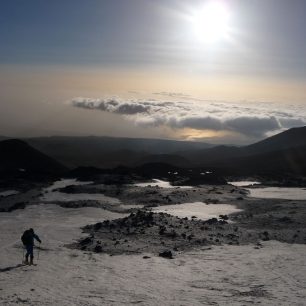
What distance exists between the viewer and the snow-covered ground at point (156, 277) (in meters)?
18.2

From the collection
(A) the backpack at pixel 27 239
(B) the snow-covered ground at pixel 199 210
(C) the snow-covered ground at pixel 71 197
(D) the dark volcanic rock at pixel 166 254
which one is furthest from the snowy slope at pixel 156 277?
(C) the snow-covered ground at pixel 71 197

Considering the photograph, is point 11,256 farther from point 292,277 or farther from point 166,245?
point 292,277

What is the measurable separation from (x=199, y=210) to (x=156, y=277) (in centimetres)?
2737

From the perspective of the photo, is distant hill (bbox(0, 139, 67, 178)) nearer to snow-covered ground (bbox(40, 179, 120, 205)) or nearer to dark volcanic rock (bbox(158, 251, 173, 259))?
snow-covered ground (bbox(40, 179, 120, 205))

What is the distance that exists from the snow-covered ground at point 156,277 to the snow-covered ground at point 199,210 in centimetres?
1463

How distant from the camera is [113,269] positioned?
23.4m

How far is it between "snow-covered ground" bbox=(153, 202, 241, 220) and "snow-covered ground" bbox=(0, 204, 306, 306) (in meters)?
14.6

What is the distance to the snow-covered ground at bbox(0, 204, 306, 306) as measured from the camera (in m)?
18.2

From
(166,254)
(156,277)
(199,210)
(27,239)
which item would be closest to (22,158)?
(199,210)

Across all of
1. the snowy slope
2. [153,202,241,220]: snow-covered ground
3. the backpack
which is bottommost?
the snowy slope

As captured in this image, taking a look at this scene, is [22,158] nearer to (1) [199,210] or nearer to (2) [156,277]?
(1) [199,210]

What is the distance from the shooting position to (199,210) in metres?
48.7

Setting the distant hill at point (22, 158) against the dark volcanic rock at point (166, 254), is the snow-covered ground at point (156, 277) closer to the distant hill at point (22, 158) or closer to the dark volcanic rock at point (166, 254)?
the dark volcanic rock at point (166, 254)

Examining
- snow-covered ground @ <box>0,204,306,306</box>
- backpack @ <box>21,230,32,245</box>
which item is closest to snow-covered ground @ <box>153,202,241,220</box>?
snow-covered ground @ <box>0,204,306,306</box>
